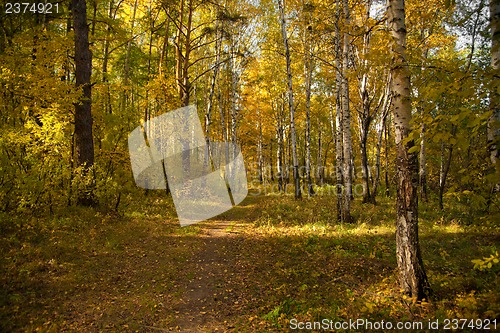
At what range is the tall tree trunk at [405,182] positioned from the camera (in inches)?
196

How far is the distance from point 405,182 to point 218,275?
15.5 ft

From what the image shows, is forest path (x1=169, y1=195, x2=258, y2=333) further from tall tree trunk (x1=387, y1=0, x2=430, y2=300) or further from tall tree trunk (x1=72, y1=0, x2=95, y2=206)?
tall tree trunk (x1=72, y1=0, x2=95, y2=206)

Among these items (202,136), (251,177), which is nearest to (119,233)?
(202,136)

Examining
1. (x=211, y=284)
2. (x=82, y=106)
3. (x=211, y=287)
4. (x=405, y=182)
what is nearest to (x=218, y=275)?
(x=211, y=284)

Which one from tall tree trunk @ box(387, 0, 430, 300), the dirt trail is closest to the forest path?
the dirt trail

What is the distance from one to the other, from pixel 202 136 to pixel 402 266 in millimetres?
23689

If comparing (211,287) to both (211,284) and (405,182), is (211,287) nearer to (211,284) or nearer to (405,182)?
(211,284)

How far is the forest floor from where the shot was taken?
16.2ft

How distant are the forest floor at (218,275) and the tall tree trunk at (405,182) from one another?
0.35 metres

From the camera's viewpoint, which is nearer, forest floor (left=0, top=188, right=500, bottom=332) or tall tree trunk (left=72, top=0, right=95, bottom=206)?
forest floor (left=0, top=188, right=500, bottom=332)

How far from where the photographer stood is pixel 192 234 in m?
10.7

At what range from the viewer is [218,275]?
7.20 m

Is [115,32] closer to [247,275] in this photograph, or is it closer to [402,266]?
[247,275]

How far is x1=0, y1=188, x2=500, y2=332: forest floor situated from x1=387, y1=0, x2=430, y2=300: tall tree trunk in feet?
1.15
